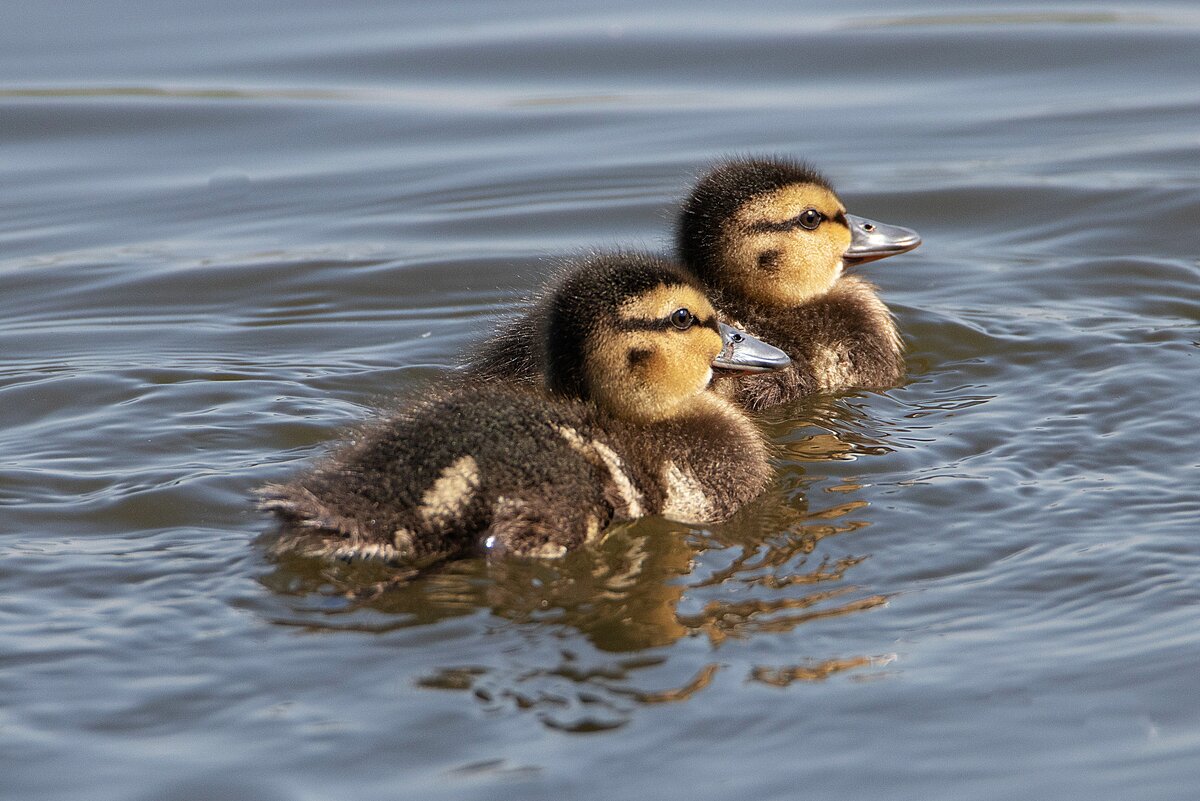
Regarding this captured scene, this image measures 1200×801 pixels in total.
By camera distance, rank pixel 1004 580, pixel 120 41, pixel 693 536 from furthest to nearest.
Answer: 1. pixel 120 41
2. pixel 693 536
3. pixel 1004 580

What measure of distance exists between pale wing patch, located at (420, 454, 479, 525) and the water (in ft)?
0.63

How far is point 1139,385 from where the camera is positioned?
6.16m

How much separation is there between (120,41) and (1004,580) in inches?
326

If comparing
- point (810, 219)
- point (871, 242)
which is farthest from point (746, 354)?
point (871, 242)

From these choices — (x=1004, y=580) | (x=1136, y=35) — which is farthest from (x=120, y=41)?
(x=1004, y=580)

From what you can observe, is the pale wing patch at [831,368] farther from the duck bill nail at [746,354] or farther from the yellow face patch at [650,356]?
the yellow face patch at [650,356]

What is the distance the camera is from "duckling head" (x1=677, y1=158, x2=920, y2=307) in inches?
257

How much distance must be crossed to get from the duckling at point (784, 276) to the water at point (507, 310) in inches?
6.0

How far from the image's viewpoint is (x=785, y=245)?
663 cm

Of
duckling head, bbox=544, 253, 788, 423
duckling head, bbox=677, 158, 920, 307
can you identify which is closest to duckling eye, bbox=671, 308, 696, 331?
duckling head, bbox=544, 253, 788, 423

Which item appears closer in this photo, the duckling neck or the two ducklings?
the two ducklings

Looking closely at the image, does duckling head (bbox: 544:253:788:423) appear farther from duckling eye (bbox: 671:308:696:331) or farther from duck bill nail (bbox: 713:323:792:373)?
duck bill nail (bbox: 713:323:792:373)

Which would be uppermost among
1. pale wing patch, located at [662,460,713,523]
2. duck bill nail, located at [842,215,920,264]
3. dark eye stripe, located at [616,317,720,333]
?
dark eye stripe, located at [616,317,720,333]

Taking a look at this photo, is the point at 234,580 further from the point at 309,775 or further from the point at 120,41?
the point at 120,41
